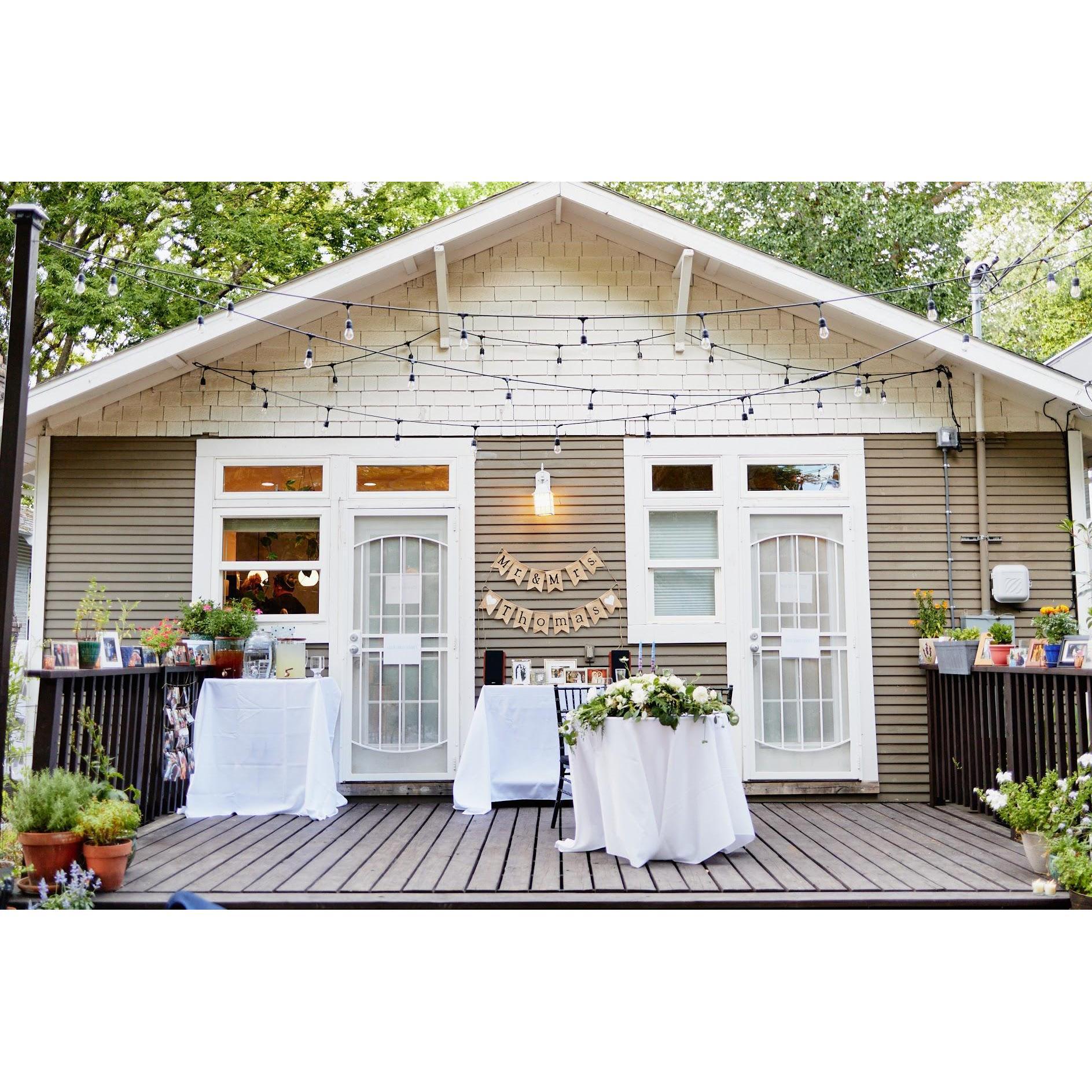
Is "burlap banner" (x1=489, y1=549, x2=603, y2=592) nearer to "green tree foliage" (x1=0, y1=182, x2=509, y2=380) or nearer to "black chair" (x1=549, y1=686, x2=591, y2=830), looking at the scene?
"black chair" (x1=549, y1=686, x2=591, y2=830)

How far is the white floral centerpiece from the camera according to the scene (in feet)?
16.0

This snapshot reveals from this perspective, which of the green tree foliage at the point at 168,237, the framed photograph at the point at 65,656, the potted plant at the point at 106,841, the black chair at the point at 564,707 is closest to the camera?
the potted plant at the point at 106,841

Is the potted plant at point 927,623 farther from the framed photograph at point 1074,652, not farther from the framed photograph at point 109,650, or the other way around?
the framed photograph at point 109,650

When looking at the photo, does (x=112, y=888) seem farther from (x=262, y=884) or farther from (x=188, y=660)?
(x=188, y=660)

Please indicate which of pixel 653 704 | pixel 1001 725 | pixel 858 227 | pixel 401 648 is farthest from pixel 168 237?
pixel 1001 725

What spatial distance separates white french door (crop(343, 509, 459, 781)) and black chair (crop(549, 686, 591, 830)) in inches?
42.2

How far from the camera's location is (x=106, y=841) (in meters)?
4.39

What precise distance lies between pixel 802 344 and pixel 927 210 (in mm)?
9257

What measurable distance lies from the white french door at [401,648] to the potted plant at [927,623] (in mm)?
3278

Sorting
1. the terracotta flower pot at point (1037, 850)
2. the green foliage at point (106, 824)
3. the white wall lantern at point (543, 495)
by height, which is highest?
the white wall lantern at point (543, 495)

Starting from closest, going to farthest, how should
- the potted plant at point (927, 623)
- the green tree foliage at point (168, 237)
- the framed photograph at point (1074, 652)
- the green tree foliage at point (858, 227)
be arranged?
the framed photograph at point (1074, 652), the potted plant at point (927, 623), the green tree foliage at point (168, 237), the green tree foliage at point (858, 227)

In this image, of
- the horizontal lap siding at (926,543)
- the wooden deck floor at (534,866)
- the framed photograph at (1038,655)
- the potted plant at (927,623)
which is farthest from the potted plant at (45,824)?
the potted plant at (927,623)

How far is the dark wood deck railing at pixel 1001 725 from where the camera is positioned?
542cm
